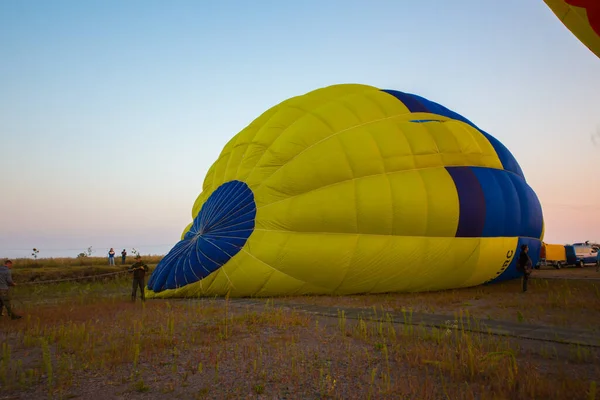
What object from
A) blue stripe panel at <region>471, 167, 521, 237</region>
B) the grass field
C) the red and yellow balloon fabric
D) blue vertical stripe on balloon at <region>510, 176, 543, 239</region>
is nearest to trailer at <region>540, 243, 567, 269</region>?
blue vertical stripe on balloon at <region>510, 176, 543, 239</region>

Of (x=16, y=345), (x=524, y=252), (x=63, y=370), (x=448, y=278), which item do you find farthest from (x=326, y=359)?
(x=524, y=252)

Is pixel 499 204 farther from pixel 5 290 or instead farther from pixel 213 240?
pixel 5 290

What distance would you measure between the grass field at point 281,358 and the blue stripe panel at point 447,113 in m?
6.41

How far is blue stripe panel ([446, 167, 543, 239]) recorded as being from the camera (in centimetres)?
1172

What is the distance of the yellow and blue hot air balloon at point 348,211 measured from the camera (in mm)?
10750

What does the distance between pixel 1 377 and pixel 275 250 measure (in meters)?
6.48

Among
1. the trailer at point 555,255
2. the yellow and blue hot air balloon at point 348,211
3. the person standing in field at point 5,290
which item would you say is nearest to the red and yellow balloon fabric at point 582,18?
the yellow and blue hot air balloon at point 348,211

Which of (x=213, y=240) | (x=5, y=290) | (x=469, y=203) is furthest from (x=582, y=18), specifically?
(x=5, y=290)

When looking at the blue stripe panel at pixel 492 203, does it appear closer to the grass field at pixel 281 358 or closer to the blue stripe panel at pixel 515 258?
the blue stripe panel at pixel 515 258

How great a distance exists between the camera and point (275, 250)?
1062 cm

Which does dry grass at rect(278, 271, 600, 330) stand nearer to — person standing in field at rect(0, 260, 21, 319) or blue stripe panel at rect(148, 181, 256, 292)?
blue stripe panel at rect(148, 181, 256, 292)

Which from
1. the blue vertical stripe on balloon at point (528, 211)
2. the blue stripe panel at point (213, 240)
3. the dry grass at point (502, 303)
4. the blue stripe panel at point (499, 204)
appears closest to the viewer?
the dry grass at point (502, 303)

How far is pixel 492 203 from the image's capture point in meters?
12.2

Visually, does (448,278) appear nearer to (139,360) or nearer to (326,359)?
(326,359)
